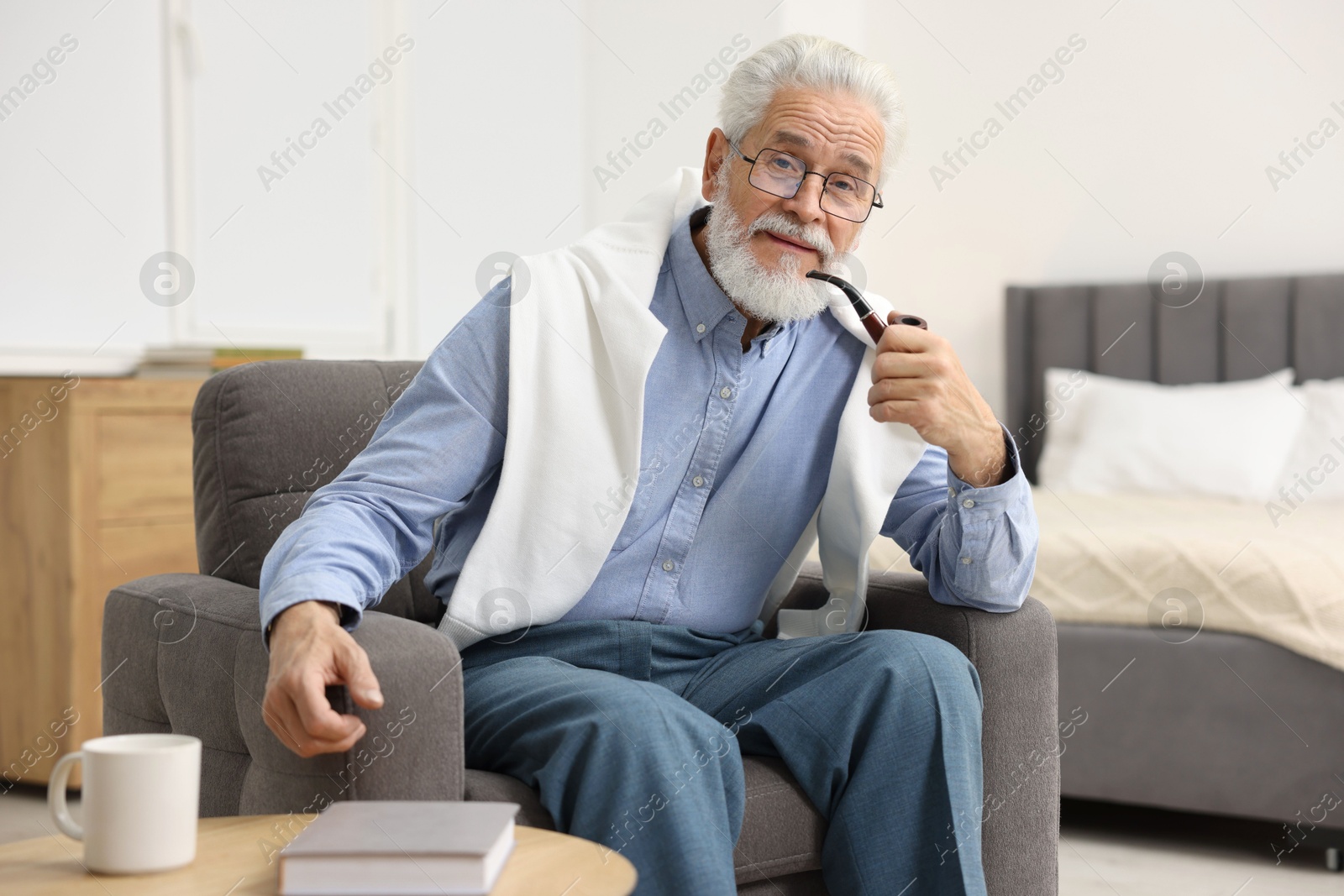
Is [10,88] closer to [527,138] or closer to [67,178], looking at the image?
[67,178]

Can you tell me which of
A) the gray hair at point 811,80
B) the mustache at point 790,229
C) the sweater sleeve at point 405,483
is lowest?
the sweater sleeve at point 405,483

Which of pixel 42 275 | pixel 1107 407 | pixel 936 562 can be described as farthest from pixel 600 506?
pixel 1107 407

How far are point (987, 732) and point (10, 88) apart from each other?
8.22 ft

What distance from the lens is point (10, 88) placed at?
269cm

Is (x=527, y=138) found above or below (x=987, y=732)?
above

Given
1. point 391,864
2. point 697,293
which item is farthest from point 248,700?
point 697,293

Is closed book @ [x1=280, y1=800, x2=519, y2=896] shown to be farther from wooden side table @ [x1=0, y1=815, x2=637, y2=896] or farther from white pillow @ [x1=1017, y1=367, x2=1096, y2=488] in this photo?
white pillow @ [x1=1017, y1=367, x2=1096, y2=488]

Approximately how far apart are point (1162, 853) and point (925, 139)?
101 inches

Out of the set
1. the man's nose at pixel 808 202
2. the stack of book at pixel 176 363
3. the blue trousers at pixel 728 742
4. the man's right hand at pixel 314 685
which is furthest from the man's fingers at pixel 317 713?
the stack of book at pixel 176 363

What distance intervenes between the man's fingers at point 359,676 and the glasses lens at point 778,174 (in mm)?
776

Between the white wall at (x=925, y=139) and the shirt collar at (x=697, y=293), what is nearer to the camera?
the shirt collar at (x=697, y=293)

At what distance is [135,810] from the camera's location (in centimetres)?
86

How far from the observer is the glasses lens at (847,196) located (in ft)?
4.89

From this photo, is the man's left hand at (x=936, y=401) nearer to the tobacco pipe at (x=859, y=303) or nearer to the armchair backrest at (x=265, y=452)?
the tobacco pipe at (x=859, y=303)
